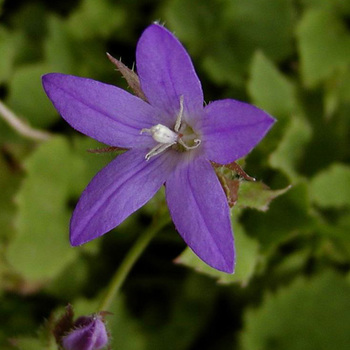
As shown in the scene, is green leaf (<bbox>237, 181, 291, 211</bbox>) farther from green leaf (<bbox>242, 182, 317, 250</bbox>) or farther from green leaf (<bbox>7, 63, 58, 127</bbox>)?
green leaf (<bbox>7, 63, 58, 127</bbox>)

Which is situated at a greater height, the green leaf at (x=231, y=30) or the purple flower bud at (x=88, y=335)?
the green leaf at (x=231, y=30)

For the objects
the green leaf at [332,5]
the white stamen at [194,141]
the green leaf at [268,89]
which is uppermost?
the white stamen at [194,141]

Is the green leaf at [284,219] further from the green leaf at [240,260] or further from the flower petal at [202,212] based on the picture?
the flower petal at [202,212]

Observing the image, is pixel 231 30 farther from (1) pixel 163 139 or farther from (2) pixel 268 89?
(1) pixel 163 139

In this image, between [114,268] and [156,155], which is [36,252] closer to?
[114,268]

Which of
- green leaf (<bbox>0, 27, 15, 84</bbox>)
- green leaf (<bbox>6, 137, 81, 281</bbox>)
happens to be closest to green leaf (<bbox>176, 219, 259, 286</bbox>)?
green leaf (<bbox>6, 137, 81, 281</bbox>)

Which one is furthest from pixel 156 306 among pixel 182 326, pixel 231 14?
pixel 231 14

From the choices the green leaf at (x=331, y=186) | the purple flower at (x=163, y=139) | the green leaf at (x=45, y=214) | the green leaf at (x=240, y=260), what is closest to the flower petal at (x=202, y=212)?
the purple flower at (x=163, y=139)
